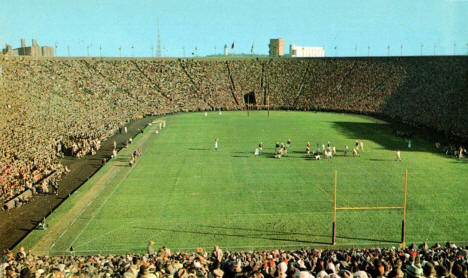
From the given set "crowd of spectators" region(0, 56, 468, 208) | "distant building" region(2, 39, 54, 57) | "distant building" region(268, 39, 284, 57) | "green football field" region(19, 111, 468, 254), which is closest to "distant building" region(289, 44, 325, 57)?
"distant building" region(268, 39, 284, 57)

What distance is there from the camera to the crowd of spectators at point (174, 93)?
40.0 meters

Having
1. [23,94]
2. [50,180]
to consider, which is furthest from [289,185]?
[23,94]

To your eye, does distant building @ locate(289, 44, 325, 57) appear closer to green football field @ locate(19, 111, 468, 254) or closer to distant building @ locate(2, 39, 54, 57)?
distant building @ locate(2, 39, 54, 57)

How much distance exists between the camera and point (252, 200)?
26.3m

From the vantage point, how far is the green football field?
2073 cm

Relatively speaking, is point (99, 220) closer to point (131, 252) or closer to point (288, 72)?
point (131, 252)

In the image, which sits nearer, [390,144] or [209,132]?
[390,144]

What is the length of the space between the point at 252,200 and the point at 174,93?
59.9 m

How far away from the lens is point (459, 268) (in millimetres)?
11117

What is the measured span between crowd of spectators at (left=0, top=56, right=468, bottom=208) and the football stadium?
37 centimetres

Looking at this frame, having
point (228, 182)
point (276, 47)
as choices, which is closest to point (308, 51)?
point (276, 47)

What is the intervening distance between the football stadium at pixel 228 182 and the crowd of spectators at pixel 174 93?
0.37 metres

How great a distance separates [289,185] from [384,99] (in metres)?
53.6

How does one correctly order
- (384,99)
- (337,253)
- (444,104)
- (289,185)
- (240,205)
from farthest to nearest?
(384,99) < (444,104) < (289,185) < (240,205) < (337,253)
